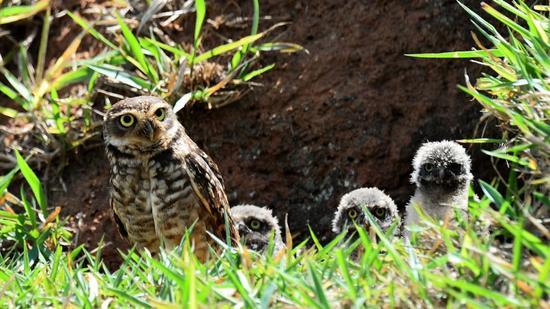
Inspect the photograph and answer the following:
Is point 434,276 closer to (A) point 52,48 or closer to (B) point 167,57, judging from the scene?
(B) point 167,57

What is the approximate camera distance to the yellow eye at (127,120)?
565cm

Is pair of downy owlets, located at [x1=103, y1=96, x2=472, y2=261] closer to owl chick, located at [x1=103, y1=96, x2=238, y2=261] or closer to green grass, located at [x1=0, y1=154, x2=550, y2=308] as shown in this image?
owl chick, located at [x1=103, y1=96, x2=238, y2=261]

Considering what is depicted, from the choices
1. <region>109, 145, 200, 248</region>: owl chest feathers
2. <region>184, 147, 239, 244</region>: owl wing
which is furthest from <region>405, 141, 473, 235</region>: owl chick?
<region>109, 145, 200, 248</region>: owl chest feathers

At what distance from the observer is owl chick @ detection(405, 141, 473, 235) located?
236 inches

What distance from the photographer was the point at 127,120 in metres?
5.67

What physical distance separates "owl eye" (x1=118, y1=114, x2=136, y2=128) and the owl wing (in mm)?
374

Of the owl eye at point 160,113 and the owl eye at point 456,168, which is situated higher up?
the owl eye at point 160,113

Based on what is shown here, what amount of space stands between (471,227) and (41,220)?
12.3 feet

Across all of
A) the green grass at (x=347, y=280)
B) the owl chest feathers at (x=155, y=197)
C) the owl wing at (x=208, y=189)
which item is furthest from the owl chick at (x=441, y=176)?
the green grass at (x=347, y=280)

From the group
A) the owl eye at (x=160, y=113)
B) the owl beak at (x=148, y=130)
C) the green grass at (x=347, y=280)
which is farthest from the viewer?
the owl eye at (x=160, y=113)

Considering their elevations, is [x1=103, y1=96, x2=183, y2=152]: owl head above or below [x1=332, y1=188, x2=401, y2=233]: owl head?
above

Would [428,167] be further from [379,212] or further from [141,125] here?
[141,125]

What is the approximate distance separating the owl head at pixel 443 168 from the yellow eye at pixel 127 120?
182 centimetres

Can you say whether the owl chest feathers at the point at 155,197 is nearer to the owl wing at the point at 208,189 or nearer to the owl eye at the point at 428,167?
the owl wing at the point at 208,189
